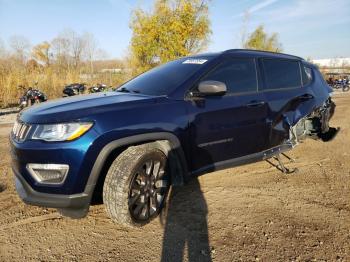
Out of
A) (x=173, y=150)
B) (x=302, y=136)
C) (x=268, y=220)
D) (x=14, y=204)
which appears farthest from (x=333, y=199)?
(x=14, y=204)

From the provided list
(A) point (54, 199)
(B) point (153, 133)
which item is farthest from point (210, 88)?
(A) point (54, 199)

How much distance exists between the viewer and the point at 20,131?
2.76 metres

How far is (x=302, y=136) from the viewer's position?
4.74 metres

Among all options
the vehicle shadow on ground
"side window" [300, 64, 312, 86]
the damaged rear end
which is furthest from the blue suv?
"side window" [300, 64, 312, 86]

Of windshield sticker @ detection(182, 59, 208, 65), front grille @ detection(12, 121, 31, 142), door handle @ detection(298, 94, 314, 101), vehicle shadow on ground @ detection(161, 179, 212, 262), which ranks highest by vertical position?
windshield sticker @ detection(182, 59, 208, 65)

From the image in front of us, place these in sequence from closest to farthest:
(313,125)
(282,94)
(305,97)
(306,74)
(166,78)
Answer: (166,78), (282,94), (305,97), (306,74), (313,125)

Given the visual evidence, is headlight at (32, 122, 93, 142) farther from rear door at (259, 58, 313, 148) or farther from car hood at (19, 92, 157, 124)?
rear door at (259, 58, 313, 148)

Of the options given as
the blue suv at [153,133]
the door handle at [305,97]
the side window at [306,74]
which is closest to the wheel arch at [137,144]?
the blue suv at [153,133]

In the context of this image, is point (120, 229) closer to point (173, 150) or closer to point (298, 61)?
point (173, 150)

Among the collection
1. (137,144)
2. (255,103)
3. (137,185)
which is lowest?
(137,185)

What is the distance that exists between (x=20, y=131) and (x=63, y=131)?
1.73 ft

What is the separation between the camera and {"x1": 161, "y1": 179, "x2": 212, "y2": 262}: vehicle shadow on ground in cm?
259

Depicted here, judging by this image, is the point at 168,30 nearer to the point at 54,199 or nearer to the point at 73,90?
the point at 73,90

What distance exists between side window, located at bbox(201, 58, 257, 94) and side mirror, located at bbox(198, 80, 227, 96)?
0.68ft
